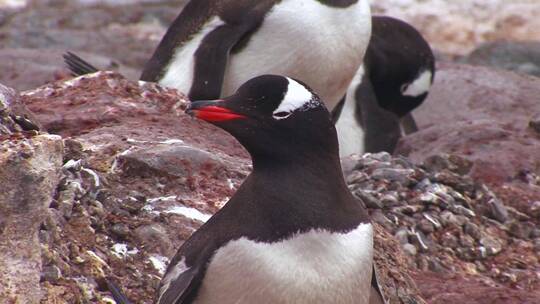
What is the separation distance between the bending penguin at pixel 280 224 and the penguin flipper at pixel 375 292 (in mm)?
226

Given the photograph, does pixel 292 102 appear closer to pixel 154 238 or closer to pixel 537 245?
pixel 154 238

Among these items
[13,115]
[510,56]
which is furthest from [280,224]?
[510,56]

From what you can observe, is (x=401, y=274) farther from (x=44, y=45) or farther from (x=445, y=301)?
(x=44, y=45)

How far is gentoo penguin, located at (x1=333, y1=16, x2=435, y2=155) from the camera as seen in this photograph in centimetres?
819

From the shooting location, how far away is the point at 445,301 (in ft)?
15.8

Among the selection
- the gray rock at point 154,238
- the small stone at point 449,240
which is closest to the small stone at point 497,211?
the small stone at point 449,240

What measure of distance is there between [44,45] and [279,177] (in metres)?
7.95

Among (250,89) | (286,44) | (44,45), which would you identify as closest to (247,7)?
(286,44)

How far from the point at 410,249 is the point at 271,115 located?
176cm

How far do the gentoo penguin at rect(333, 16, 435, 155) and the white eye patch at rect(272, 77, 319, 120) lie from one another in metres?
4.40

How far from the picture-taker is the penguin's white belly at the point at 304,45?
20.5ft

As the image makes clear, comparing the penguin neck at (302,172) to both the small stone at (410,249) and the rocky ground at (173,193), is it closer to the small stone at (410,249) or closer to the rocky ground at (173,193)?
the rocky ground at (173,193)

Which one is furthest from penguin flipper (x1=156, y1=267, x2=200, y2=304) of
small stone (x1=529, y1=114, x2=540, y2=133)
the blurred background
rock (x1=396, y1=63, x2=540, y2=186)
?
the blurred background

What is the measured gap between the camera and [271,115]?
3693 mm
